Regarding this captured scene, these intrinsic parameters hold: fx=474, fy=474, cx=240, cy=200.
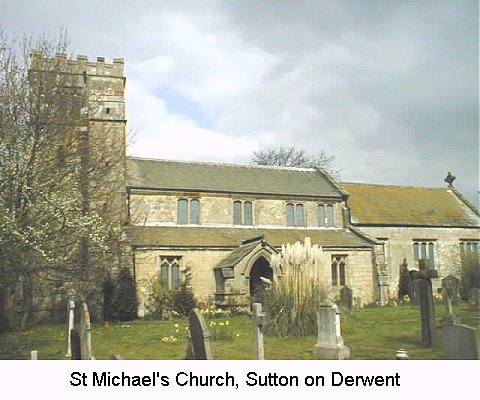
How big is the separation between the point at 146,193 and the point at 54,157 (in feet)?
38.6

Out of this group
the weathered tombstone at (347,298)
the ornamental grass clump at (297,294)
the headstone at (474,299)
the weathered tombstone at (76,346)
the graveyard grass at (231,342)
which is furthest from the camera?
the weathered tombstone at (347,298)

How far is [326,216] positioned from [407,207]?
732 cm

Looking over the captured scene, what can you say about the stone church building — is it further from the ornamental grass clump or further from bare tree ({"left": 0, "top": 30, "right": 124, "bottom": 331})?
the ornamental grass clump

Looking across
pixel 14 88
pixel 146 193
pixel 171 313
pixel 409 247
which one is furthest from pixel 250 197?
pixel 14 88

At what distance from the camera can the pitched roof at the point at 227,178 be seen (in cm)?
2720

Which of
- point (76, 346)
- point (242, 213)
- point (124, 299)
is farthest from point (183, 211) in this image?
point (76, 346)

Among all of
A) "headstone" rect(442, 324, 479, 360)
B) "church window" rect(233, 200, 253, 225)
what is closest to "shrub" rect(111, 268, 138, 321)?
"church window" rect(233, 200, 253, 225)

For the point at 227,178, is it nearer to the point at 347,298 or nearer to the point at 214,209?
the point at 214,209

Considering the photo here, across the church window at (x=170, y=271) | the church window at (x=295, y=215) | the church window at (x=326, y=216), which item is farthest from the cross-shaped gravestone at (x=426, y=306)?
the church window at (x=326, y=216)

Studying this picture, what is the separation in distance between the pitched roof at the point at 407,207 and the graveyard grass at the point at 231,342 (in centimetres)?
1331

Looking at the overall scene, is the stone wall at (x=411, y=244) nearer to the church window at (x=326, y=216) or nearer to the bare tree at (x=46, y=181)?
the church window at (x=326, y=216)

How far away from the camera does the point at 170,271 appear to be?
940 inches
